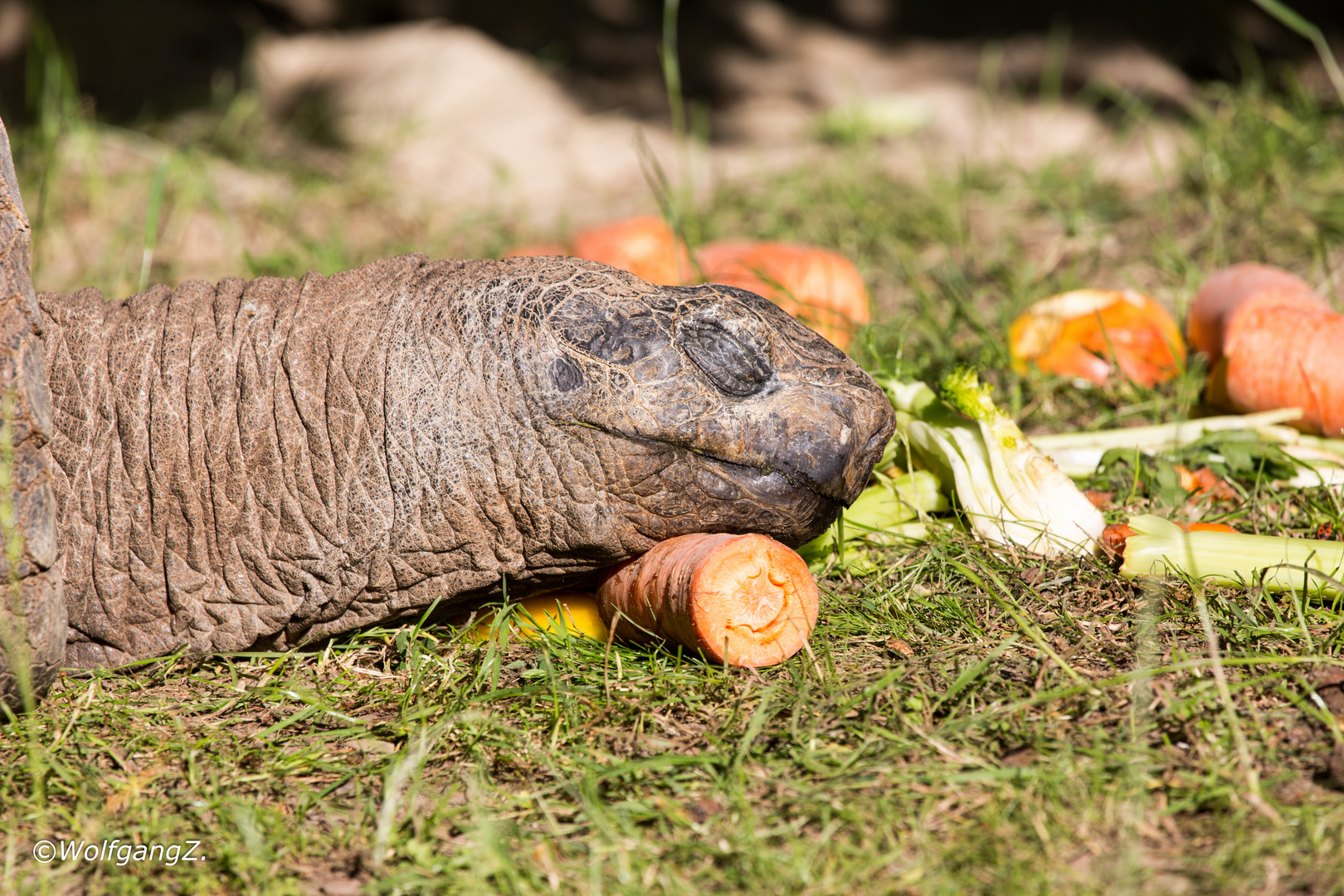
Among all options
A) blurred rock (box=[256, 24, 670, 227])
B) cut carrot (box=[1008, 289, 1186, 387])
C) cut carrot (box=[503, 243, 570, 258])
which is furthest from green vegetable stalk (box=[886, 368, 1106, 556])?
blurred rock (box=[256, 24, 670, 227])

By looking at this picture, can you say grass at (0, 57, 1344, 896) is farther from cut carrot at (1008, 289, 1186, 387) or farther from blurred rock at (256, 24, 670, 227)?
blurred rock at (256, 24, 670, 227)

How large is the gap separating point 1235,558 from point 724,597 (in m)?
1.04

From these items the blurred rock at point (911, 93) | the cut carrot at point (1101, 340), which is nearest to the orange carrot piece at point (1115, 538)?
the cut carrot at point (1101, 340)

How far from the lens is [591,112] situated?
6.17 m

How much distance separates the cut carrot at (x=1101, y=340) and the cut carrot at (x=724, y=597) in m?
1.44

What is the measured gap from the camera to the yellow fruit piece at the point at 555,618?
217cm

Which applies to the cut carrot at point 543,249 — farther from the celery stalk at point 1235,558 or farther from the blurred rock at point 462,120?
the celery stalk at point 1235,558

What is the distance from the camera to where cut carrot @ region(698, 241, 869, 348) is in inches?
127

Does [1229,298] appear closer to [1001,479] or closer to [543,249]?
[1001,479]

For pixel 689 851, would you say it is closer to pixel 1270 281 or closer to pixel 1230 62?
pixel 1270 281

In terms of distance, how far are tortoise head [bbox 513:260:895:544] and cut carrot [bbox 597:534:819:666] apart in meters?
0.07

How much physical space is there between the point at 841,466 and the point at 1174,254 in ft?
7.91

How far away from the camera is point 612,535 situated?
6.65 feet

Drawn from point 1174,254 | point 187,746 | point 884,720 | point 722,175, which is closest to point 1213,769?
point 884,720
